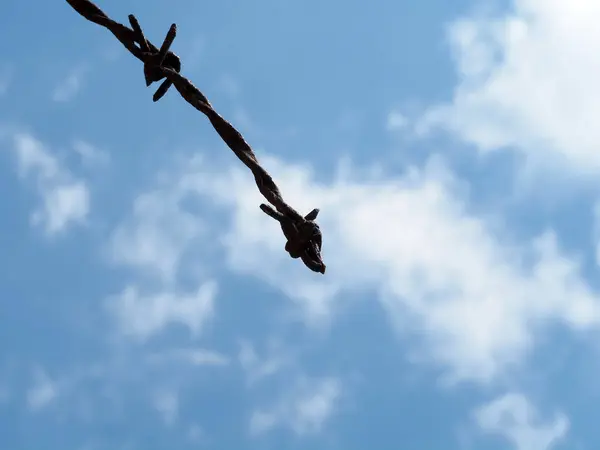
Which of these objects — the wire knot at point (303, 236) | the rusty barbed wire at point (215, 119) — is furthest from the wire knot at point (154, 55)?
the wire knot at point (303, 236)

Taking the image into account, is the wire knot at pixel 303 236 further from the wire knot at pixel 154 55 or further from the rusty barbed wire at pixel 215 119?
the wire knot at pixel 154 55

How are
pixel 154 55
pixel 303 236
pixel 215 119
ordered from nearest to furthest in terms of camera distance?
1. pixel 303 236
2. pixel 215 119
3. pixel 154 55

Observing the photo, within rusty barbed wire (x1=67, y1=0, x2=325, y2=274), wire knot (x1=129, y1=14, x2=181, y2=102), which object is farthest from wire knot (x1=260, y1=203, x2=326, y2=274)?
wire knot (x1=129, y1=14, x2=181, y2=102)

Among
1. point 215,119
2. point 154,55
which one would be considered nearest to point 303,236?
point 215,119

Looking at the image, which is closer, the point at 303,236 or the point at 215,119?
the point at 303,236

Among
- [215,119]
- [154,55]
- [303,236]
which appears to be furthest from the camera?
[154,55]

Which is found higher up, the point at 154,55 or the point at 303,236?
the point at 154,55

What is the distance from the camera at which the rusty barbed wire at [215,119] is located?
4742mm

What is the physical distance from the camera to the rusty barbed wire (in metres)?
4.74

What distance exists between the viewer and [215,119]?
17.1ft

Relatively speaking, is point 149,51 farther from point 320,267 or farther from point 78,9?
point 320,267

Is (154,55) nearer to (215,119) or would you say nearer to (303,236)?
(215,119)

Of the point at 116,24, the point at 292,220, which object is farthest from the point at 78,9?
the point at 292,220

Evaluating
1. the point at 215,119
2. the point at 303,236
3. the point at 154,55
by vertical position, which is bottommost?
the point at 303,236
